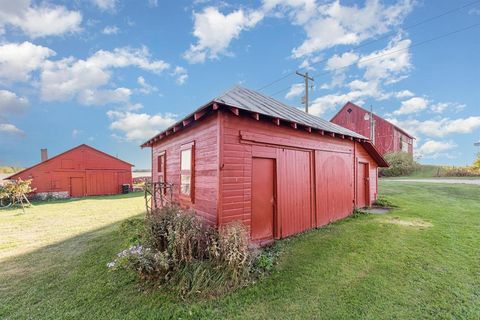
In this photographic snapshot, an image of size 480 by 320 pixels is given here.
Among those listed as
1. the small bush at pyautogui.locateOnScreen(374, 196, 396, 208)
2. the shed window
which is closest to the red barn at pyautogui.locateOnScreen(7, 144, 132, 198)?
the shed window

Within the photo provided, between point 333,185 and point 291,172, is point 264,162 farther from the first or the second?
point 333,185

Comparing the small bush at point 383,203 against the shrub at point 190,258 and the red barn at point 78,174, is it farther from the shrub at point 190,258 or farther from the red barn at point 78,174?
the red barn at point 78,174

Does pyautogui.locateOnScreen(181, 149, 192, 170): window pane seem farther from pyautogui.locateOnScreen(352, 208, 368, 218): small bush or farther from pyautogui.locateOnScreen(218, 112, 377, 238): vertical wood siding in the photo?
pyautogui.locateOnScreen(352, 208, 368, 218): small bush

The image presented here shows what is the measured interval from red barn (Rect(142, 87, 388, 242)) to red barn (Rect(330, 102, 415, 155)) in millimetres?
19179

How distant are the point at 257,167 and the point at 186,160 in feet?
6.85

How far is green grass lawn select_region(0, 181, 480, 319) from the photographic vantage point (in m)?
3.04

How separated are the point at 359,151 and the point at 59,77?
13961 millimetres

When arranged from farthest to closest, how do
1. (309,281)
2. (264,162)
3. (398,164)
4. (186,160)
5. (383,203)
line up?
(398,164), (383,203), (186,160), (264,162), (309,281)

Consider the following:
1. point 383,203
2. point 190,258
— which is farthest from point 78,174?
point 383,203

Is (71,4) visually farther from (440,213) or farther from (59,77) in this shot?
(440,213)

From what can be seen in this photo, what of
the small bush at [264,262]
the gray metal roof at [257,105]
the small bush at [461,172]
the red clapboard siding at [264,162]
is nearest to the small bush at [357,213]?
the red clapboard siding at [264,162]

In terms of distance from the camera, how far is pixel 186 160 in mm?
6047

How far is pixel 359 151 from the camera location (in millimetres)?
8953

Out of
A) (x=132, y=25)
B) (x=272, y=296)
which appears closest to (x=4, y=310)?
(x=272, y=296)
